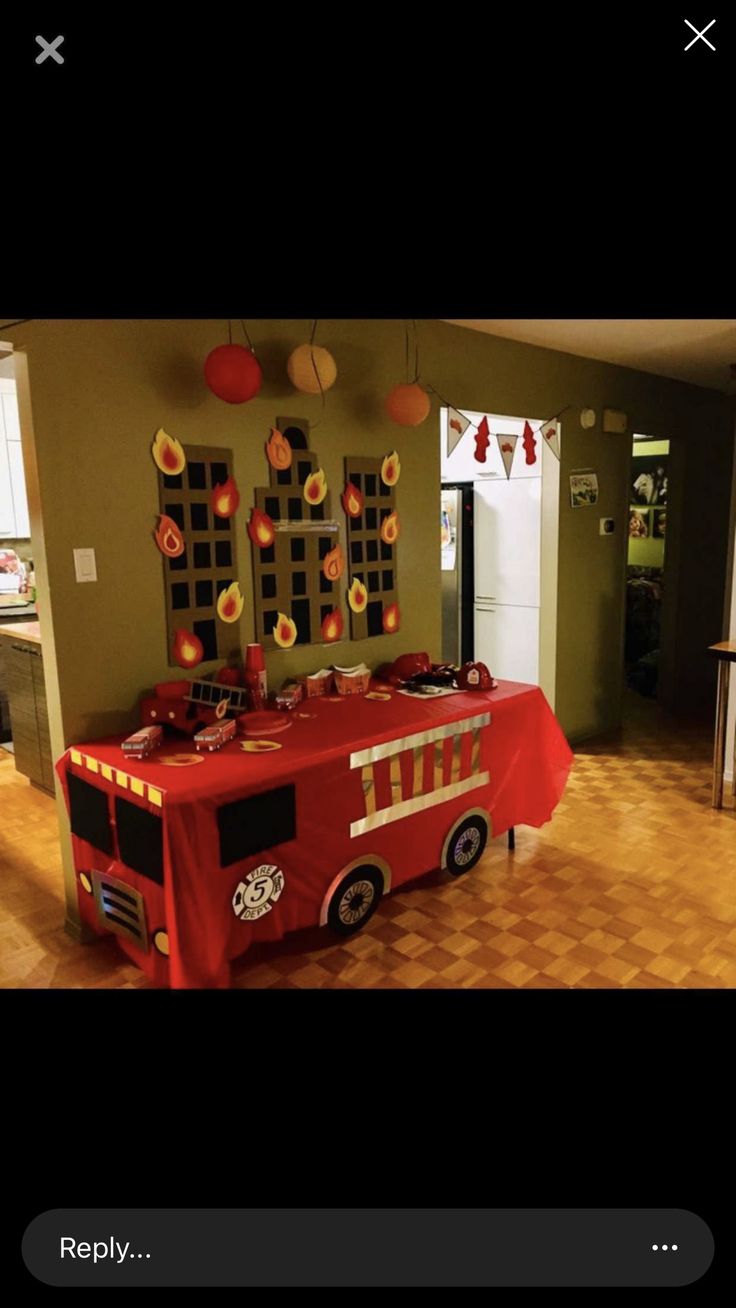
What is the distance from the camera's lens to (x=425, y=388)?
3.41 meters

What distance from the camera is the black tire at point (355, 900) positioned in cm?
243

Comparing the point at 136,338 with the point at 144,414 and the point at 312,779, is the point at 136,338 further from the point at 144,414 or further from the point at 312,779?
the point at 312,779

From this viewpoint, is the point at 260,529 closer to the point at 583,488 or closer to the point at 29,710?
the point at 29,710

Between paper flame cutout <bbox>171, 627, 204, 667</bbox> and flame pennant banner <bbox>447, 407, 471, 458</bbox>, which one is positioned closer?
paper flame cutout <bbox>171, 627, 204, 667</bbox>

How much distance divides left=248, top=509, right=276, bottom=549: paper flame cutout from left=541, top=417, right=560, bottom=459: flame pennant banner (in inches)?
74.4


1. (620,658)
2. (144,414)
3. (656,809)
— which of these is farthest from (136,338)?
(620,658)

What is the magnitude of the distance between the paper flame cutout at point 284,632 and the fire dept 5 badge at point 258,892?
97cm

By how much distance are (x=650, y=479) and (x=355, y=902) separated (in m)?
5.22

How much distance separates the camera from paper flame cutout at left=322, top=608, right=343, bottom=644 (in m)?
3.10

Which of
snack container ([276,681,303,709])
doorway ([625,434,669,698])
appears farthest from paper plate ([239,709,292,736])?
doorway ([625,434,669,698])

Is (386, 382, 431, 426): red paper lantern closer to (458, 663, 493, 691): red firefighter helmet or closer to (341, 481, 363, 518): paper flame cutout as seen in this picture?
(341, 481, 363, 518): paper flame cutout

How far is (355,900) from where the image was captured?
251 cm
